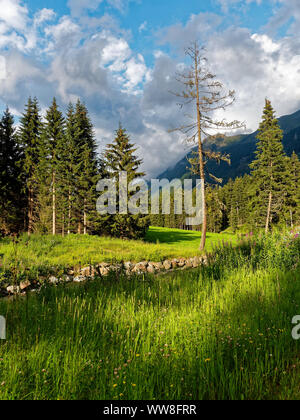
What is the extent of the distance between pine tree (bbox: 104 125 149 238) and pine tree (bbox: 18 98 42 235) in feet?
29.6

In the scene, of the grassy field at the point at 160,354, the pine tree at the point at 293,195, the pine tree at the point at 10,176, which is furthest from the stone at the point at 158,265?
the pine tree at the point at 293,195

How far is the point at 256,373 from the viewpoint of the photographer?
1.89 m

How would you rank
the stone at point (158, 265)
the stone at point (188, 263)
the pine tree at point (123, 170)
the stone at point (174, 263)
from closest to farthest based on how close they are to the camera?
the stone at point (188, 263) < the stone at point (158, 265) < the stone at point (174, 263) < the pine tree at point (123, 170)

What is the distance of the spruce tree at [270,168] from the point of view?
85.6ft

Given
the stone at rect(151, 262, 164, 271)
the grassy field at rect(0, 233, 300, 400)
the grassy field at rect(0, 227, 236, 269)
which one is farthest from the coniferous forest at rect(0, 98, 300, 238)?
the grassy field at rect(0, 233, 300, 400)

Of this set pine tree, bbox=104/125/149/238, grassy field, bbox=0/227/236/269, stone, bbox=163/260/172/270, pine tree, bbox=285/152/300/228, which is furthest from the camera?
pine tree, bbox=285/152/300/228

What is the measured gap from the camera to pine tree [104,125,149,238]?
2141cm

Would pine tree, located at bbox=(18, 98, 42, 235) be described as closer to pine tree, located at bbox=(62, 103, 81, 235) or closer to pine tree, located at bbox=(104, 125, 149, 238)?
pine tree, located at bbox=(62, 103, 81, 235)

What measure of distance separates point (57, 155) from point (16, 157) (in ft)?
14.9

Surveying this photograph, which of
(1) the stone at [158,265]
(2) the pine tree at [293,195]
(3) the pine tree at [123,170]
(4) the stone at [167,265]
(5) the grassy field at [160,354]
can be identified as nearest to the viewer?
(5) the grassy field at [160,354]

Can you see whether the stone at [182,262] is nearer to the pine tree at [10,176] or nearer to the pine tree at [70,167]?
the pine tree at [70,167]

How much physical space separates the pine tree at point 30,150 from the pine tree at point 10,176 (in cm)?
76

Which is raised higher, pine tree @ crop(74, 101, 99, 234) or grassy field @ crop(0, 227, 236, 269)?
pine tree @ crop(74, 101, 99, 234)

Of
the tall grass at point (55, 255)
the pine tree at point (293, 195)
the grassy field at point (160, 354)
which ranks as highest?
the pine tree at point (293, 195)
